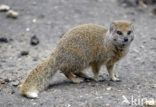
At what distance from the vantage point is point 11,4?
9.65 meters

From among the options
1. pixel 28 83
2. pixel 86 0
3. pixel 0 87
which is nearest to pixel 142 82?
pixel 28 83

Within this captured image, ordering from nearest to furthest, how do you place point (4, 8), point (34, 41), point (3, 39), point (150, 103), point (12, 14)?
point (150, 103) → point (34, 41) → point (3, 39) → point (12, 14) → point (4, 8)

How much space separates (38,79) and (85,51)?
967 millimetres

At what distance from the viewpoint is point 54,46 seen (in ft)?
25.2

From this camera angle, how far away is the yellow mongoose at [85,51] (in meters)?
5.21

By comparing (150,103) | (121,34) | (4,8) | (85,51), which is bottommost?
(150,103)

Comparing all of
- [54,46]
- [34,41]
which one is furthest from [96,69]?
[34,41]

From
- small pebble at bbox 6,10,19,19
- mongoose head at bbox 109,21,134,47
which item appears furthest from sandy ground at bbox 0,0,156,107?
mongoose head at bbox 109,21,134,47

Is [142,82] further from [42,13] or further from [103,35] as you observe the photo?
[42,13]

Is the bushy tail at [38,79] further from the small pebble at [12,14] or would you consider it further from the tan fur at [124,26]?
the small pebble at [12,14]

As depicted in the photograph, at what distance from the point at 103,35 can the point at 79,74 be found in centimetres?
92

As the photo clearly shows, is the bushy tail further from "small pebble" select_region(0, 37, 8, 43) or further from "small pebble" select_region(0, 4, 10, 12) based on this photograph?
"small pebble" select_region(0, 4, 10, 12)

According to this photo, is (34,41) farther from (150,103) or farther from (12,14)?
(150,103)

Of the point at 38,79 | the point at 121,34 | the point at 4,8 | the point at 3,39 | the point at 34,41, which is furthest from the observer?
the point at 4,8
